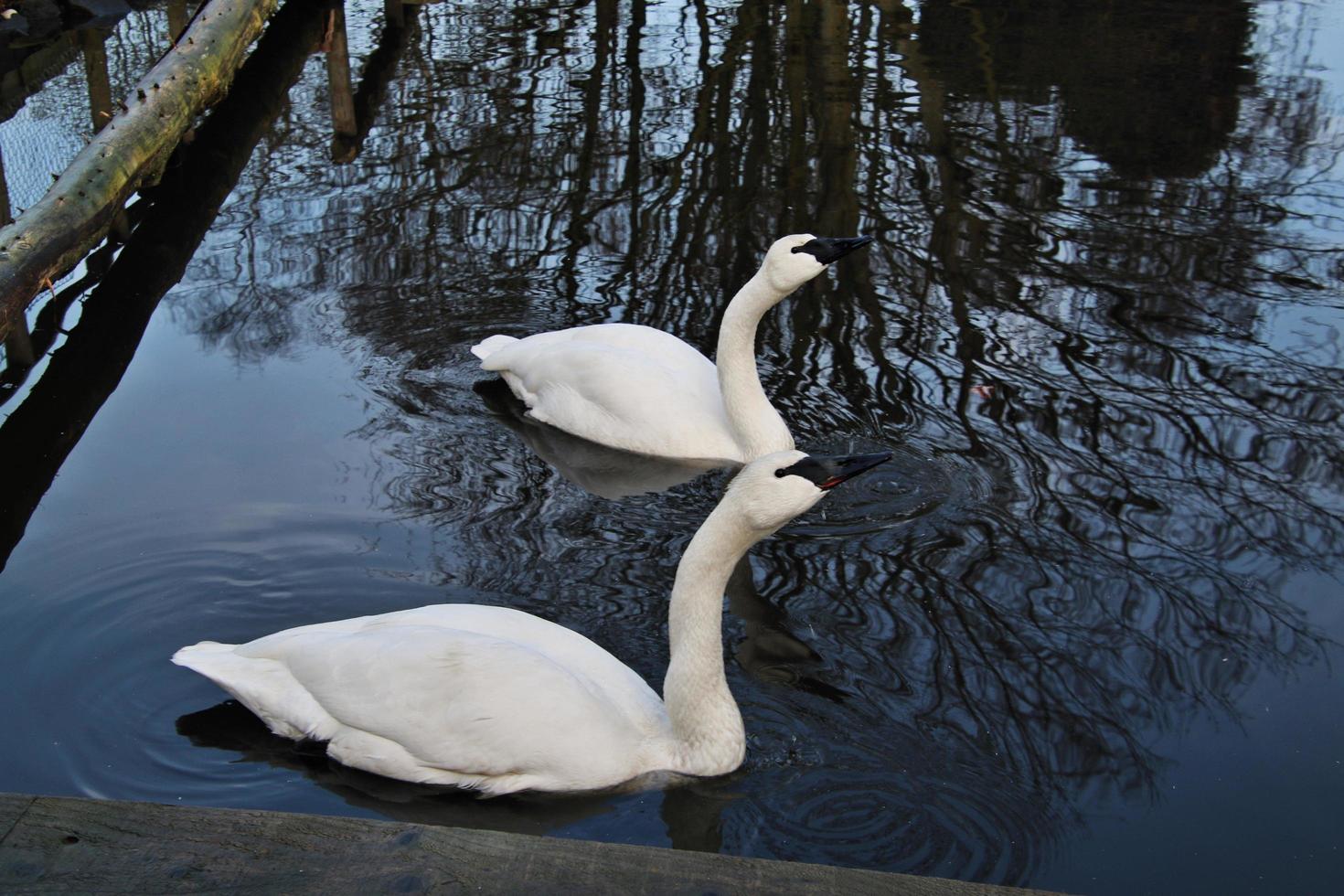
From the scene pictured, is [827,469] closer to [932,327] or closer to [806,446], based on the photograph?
[806,446]

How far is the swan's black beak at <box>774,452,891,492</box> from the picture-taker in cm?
400

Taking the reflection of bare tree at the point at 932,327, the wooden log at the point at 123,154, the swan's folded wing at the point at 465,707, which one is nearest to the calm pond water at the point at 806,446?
the reflection of bare tree at the point at 932,327

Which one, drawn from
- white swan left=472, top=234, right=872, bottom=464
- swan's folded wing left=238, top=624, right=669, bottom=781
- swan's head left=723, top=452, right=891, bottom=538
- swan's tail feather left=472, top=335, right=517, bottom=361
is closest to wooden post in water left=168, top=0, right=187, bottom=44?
swan's tail feather left=472, top=335, right=517, bottom=361

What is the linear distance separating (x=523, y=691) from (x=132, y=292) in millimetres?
5438

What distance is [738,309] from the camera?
6570mm

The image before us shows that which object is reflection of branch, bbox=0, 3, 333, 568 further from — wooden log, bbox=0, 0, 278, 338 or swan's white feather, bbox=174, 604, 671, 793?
swan's white feather, bbox=174, 604, 671, 793

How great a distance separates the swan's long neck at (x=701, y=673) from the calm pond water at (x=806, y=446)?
0.13 metres

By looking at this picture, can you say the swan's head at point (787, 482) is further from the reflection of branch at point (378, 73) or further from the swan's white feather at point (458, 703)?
the reflection of branch at point (378, 73)

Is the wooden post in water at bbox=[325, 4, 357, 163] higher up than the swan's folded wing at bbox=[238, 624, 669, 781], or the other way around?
the wooden post in water at bbox=[325, 4, 357, 163]

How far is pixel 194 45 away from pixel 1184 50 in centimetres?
944

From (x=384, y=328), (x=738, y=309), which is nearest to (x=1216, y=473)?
(x=738, y=309)

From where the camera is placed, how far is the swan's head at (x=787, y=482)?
4.02m

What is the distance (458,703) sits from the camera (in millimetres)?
4160

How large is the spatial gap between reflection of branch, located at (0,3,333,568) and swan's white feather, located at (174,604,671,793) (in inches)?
75.7
